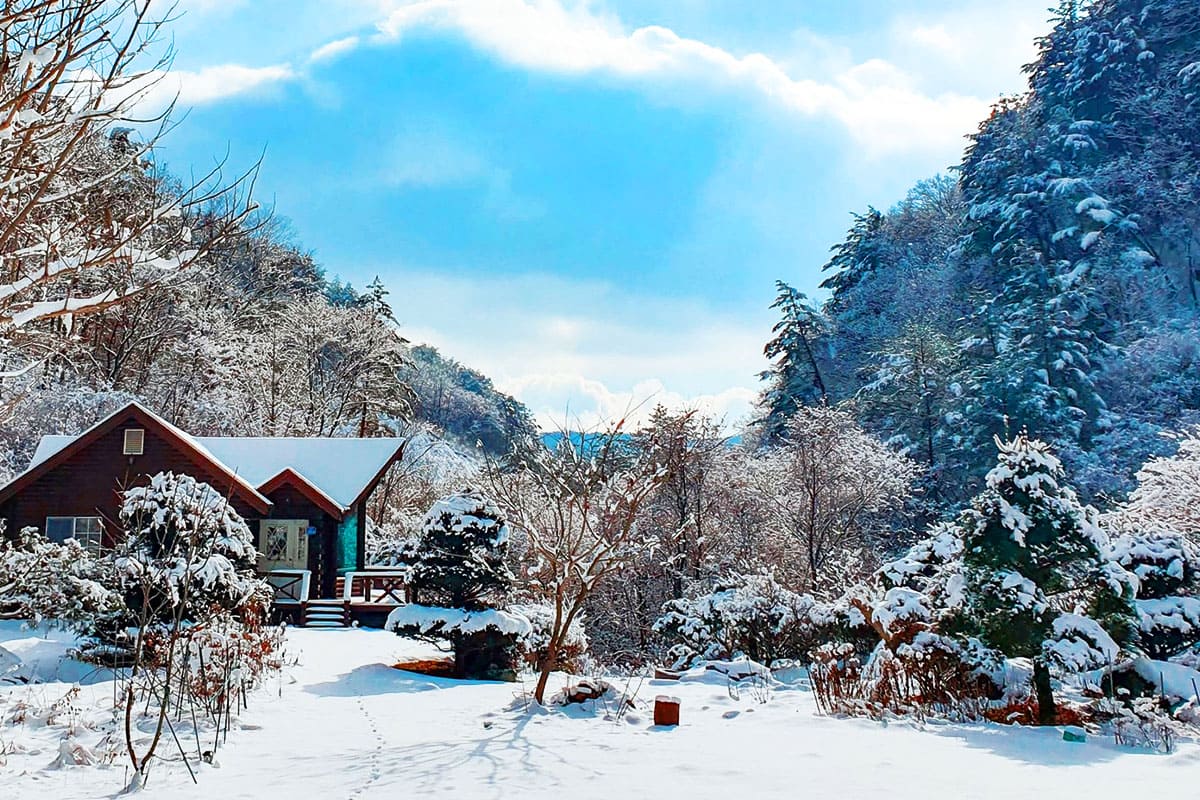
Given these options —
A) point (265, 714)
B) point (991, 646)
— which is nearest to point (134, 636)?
point (265, 714)

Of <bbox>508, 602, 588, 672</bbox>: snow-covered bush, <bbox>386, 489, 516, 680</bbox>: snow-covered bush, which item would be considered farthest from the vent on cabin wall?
<bbox>508, 602, 588, 672</bbox>: snow-covered bush

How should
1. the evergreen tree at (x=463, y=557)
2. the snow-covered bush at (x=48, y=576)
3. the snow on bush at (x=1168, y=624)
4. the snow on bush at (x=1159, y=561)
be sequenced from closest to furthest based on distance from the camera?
the snow on bush at (x=1168, y=624) → the snow on bush at (x=1159, y=561) → the snow-covered bush at (x=48, y=576) → the evergreen tree at (x=463, y=557)

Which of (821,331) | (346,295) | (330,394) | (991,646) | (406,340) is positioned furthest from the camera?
(346,295)

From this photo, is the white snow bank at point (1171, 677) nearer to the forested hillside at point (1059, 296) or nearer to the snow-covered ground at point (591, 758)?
the snow-covered ground at point (591, 758)

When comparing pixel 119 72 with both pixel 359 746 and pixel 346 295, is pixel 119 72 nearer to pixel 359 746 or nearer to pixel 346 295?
pixel 359 746

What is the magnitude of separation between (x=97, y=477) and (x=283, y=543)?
14.3ft

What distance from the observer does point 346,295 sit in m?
53.8

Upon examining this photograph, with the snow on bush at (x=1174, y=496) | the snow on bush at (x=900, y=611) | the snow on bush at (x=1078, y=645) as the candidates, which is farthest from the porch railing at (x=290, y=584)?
the snow on bush at (x=1174, y=496)

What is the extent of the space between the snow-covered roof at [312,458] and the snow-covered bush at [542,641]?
7.09 metres

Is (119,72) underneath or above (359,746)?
above

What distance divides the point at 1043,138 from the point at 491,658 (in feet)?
105

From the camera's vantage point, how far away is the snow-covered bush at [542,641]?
12555mm

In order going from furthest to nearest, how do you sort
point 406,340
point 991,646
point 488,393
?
1. point 488,393
2. point 406,340
3. point 991,646

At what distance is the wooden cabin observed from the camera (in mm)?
17656
